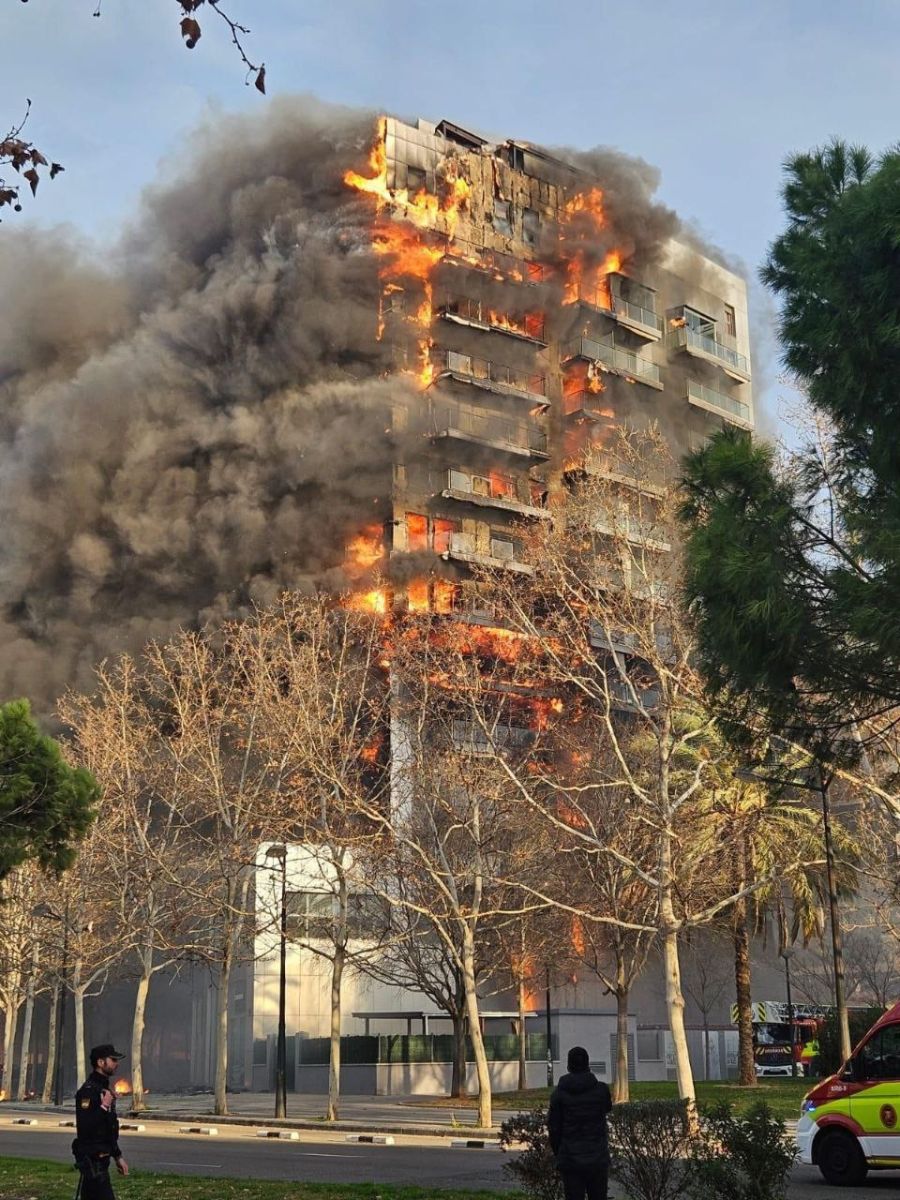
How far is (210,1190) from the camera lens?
15.6 m

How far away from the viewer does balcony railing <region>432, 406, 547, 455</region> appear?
7975 cm

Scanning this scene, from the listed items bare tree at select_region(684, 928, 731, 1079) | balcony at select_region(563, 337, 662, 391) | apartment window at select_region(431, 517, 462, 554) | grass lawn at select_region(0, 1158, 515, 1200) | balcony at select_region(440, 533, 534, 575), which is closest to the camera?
grass lawn at select_region(0, 1158, 515, 1200)

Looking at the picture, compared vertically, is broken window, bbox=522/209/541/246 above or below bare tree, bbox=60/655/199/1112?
above

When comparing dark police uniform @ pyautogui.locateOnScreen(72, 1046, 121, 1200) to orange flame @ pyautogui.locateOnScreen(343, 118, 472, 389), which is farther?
orange flame @ pyautogui.locateOnScreen(343, 118, 472, 389)

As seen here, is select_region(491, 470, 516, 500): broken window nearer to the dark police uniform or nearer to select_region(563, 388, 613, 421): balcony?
select_region(563, 388, 613, 421): balcony

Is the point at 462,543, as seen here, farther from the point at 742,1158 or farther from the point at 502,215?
the point at 742,1158

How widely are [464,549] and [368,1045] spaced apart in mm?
32969

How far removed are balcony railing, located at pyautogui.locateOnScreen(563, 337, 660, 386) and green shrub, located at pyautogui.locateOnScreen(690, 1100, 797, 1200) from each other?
80618 mm

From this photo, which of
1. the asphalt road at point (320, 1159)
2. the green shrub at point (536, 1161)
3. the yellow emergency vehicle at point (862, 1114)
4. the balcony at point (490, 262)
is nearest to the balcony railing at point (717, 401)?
the balcony at point (490, 262)

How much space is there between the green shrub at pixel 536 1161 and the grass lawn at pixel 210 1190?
262 centimetres

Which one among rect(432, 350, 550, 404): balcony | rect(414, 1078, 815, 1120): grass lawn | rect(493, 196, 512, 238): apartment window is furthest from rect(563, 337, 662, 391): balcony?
rect(414, 1078, 815, 1120): grass lawn

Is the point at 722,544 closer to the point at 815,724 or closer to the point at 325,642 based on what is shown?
the point at 815,724

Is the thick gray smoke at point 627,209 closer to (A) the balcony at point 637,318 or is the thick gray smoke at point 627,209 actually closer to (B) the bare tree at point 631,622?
(A) the balcony at point 637,318

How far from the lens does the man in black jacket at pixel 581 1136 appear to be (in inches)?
412
